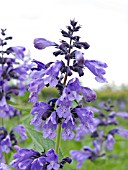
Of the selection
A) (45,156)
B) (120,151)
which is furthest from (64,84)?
(120,151)

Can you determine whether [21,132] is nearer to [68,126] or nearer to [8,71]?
[8,71]

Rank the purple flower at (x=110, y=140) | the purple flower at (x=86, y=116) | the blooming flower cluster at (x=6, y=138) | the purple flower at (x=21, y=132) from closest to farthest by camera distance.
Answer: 1. the purple flower at (x=86, y=116)
2. the blooming flower cluster at (x=6, y=138)
3. the purple flower at (x=21, y=132)
4. the purple flower at (x=110, y=140)

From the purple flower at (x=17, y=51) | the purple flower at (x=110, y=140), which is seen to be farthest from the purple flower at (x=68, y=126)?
the purple flower at (x=110, y=140)

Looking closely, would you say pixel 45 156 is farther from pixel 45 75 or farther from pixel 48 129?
pixel 45 75

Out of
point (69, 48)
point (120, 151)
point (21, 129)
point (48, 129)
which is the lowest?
point (120, 151)

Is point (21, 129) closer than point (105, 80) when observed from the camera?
No

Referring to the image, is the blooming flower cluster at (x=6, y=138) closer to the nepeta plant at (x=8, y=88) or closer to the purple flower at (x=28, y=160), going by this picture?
the nepeta plant at (x=8, y=88)

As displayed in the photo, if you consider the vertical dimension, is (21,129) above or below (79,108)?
below

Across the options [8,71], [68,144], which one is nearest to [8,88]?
[8,71]

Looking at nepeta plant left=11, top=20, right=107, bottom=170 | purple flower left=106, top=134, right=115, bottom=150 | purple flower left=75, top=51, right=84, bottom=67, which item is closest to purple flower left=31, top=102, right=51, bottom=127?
nepeta plant left=11, top=20, right=107, bottom=170
